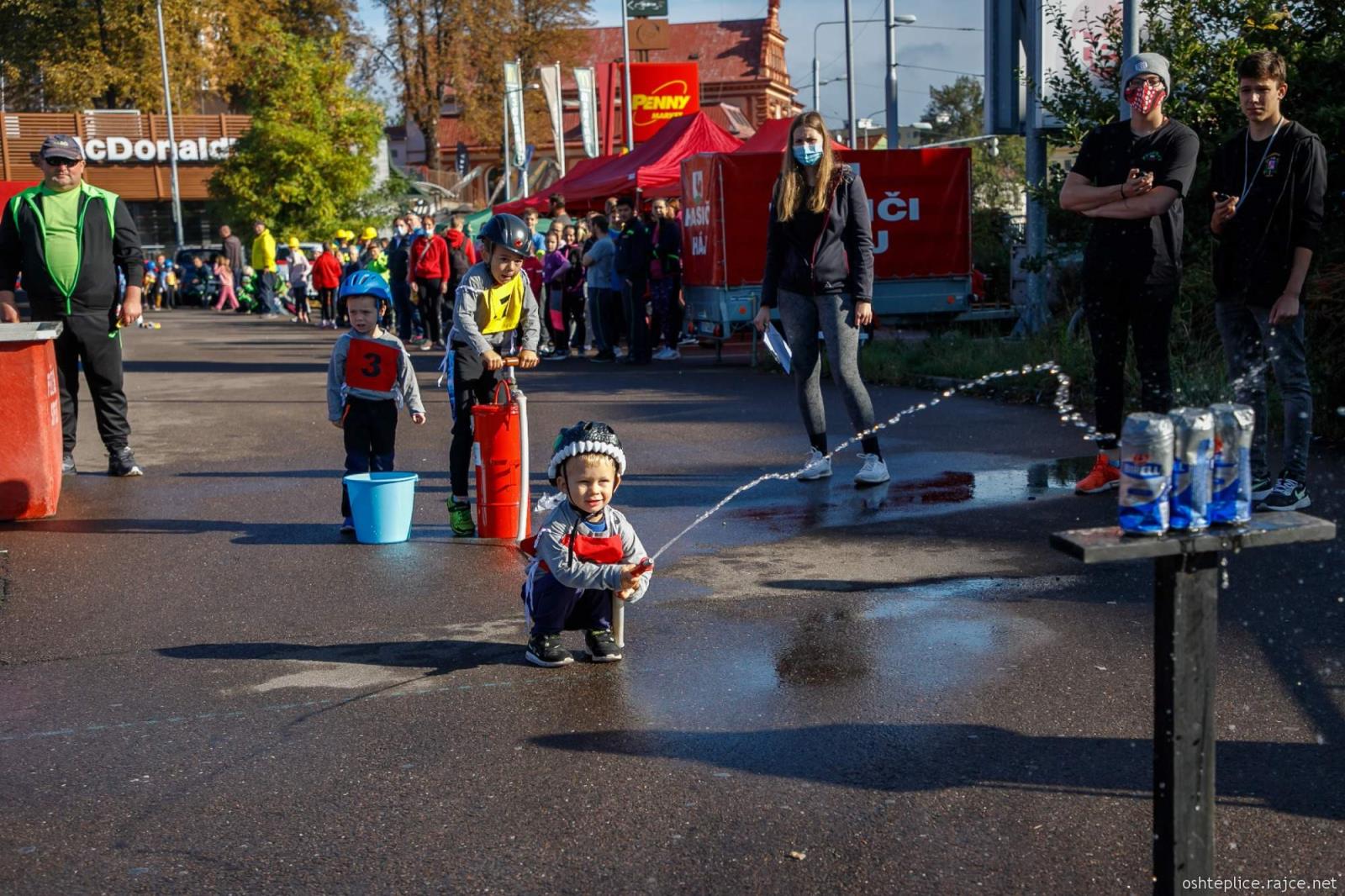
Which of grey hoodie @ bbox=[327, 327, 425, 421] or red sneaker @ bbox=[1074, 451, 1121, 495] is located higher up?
grey hoodie @ bbox=[327, 327, 425, 421]

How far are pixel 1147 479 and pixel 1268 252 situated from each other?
4.79m

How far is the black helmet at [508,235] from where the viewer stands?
764cm

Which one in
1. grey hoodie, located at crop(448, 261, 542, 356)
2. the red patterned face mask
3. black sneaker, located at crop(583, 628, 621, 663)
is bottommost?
black sneaker, located at crop(583, 628, 621, 663)

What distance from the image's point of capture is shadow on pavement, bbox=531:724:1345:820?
404cm

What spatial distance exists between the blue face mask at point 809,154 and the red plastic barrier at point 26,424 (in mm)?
4383

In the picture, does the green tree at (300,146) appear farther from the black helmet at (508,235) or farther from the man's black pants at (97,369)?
Result: the black helmet at (508,235)

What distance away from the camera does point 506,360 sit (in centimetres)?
780

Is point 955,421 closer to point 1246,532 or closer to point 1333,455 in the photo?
point 1333,455

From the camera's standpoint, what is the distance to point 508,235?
25.1 ft

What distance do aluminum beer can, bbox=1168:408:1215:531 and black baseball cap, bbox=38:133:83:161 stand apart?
8.08 metres

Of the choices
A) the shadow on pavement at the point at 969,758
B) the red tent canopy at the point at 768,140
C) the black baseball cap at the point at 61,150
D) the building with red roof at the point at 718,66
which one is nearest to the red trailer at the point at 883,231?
the red tent canopy at the point at 768,140

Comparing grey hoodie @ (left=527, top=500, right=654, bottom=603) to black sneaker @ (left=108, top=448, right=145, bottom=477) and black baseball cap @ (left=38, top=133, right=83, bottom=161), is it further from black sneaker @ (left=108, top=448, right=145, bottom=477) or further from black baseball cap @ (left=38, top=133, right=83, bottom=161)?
black sneaker @ (left=108, top=448, right=145, bottom=477)

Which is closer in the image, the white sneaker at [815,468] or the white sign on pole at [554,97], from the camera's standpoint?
the white sneaker at [815,468]

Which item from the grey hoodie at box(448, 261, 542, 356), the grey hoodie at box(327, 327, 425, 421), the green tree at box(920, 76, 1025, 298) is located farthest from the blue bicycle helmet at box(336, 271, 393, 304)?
the green tree at box(920, 76, 1025, 298)
